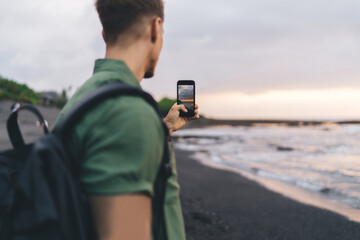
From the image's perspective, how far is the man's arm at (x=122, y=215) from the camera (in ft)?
2.94

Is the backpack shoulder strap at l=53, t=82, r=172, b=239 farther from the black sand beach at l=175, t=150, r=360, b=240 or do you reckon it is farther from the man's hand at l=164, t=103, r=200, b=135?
the black sand beach at l=175, t=150, r=360, b=240

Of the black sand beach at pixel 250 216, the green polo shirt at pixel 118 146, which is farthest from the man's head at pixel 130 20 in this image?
the black sand beach at pixel 250 216

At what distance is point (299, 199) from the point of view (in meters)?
6.60

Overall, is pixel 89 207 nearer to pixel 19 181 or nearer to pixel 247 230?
pixel 19 181

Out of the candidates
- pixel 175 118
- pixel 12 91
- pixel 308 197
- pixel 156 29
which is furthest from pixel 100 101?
pixel 12 91

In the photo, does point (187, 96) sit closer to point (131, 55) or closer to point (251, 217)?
point (131, 55)

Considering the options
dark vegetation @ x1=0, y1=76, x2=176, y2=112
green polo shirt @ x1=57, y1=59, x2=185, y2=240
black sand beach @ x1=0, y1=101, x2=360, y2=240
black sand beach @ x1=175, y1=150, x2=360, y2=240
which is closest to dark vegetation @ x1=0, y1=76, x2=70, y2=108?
dark vegetation @ x1=0, y1=76, x2=176, y2=112

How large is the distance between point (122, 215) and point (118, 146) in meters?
0.22

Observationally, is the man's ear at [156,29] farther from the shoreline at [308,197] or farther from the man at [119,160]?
the shoreline at [308,197]

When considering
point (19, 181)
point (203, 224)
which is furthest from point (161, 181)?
point (203, 224)

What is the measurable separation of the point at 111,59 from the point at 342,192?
7.79 meters

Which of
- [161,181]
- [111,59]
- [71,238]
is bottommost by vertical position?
[71,238]

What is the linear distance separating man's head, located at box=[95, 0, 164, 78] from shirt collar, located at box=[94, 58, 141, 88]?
87mm

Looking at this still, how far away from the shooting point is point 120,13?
1.15 meters
